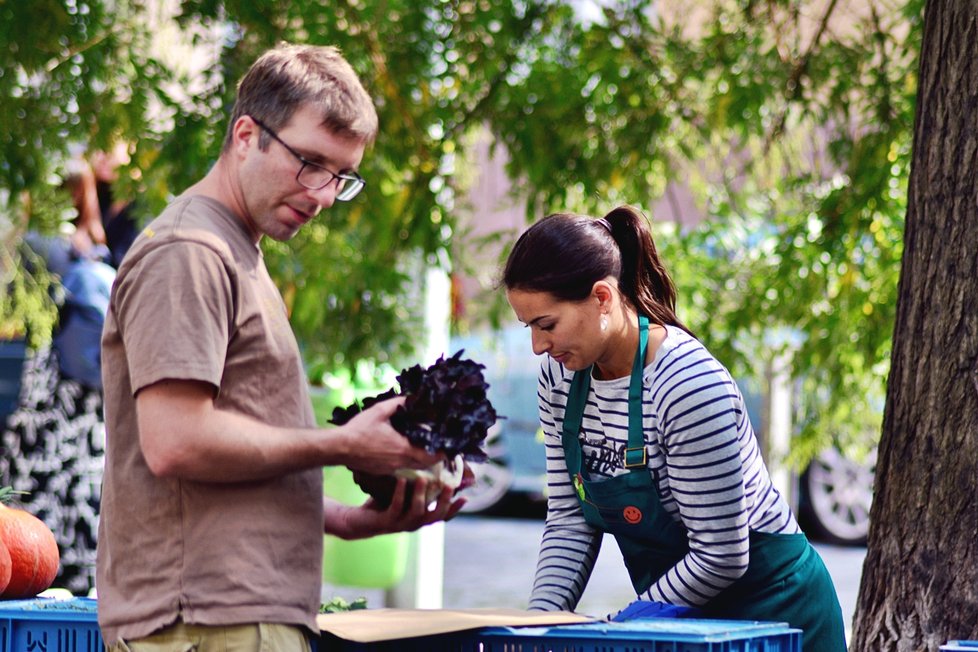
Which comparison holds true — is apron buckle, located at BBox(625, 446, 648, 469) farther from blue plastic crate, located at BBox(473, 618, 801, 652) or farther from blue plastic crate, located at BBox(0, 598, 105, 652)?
blue plastic crate, located at BBox(0, 598, 105, 652)

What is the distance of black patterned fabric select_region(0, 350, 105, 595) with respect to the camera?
642 cm

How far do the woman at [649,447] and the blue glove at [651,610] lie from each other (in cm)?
9

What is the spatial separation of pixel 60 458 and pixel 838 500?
19.1 ft

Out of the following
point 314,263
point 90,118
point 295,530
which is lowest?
point 295,530

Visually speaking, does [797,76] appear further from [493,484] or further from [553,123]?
[493,484]

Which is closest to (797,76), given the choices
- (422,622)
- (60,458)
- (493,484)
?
(422,622)

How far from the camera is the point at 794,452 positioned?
5.94m

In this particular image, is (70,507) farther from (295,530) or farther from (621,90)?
(295,530)

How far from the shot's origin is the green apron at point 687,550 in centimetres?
291

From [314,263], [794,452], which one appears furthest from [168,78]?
[794,452]

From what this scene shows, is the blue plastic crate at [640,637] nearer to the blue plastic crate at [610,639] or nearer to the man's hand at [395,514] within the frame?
the blue plastic crate at [610,639]

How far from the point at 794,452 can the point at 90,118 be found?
3.16m

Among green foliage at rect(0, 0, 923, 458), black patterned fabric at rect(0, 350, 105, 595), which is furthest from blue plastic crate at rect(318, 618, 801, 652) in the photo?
black patterned fabric at rect(0, 350, 105, 595)

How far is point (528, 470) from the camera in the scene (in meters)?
11.8
